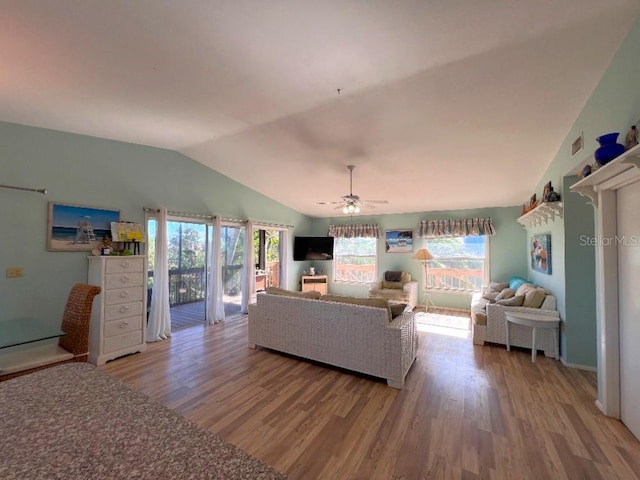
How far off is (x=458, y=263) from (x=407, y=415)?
14.9 feet

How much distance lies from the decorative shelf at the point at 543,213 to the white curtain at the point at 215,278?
4.98 meters

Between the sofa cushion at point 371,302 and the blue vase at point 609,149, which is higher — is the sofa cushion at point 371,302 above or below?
below

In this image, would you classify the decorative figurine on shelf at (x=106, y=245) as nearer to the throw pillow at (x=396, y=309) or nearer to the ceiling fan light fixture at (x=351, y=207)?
the ceiling fan light fixture at (x=351, y=207)

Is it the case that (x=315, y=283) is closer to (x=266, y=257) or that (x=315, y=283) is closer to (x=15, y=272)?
(x=266, y=257)

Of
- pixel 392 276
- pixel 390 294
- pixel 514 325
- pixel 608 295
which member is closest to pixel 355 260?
pixel 392 276

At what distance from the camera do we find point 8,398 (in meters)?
0.79

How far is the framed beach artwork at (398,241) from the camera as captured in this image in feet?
21.7

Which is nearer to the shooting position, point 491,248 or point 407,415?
point 407,415

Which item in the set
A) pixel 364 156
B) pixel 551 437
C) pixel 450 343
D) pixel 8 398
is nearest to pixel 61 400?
pixel 8 398

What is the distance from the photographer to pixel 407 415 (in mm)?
2342

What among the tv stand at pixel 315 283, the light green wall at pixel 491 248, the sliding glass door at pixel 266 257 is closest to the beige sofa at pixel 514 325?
the light green wall at pixel 491 248

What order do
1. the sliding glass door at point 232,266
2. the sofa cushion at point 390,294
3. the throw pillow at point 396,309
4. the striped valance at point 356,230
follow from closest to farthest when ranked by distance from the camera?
1. the throw pillow at point 396,309
2. the sliding glass door at point 232,266
3. the sofa cushion at point 390,294
4. the striped valance at point 356,230

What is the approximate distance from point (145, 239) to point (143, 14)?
10.5 ft

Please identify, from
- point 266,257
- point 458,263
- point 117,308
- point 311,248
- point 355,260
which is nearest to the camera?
point 117,308
